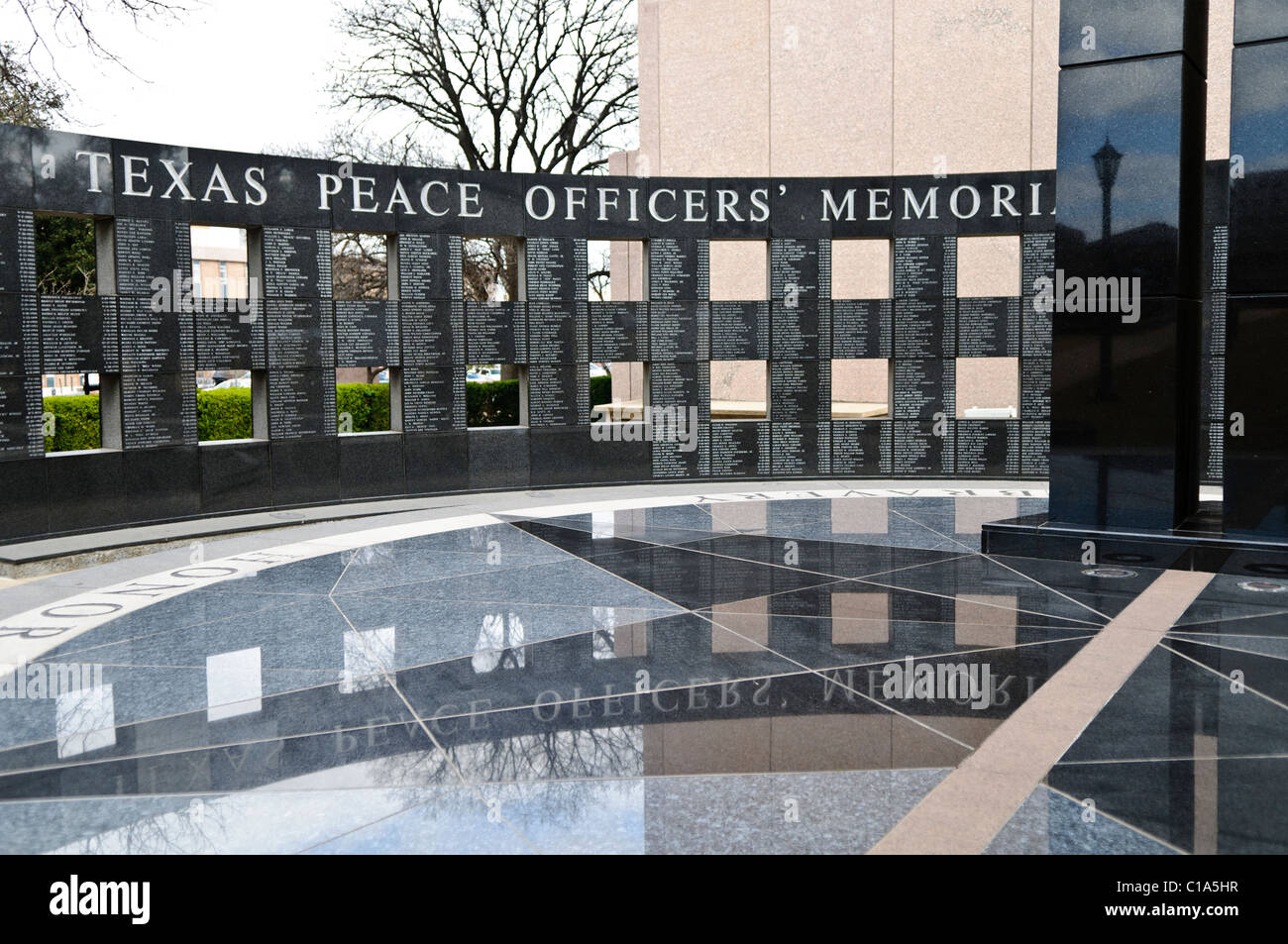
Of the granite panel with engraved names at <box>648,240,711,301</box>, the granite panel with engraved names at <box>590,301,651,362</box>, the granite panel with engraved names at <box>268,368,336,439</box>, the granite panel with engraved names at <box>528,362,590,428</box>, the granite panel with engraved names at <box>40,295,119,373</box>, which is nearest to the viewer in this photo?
the granite panel with engraved names at <box>40,295,119,373</box>

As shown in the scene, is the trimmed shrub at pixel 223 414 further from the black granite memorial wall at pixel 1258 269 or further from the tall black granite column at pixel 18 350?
the black granite memorial wall at pixel 1258 269

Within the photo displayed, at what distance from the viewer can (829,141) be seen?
2712 centimetres

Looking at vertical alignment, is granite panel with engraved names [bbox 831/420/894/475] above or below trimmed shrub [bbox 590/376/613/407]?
below

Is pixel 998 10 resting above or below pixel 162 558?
above

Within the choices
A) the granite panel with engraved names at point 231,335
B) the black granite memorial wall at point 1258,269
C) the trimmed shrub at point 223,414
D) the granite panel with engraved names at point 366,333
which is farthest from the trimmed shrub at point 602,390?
the black granite memorial wall at point 1258,269

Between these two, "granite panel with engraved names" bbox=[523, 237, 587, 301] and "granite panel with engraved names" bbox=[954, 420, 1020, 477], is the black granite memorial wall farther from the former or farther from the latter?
"granite panel with engraved names" bbox=[523, 237, 587, 301]

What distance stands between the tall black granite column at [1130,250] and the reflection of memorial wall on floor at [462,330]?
5667 mm

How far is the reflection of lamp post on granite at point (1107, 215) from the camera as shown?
9.34m

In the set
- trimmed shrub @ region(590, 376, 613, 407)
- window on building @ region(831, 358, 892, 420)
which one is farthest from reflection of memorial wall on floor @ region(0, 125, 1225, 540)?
trimmed shrub @ region(590, 376, 613, 407)

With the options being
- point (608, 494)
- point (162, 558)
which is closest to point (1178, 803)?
point (162, 558)

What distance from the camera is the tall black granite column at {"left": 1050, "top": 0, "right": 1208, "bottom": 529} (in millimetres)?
9172

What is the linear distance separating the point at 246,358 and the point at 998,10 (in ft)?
65.5

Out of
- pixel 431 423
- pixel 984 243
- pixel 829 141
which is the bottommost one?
pixel 431 423
